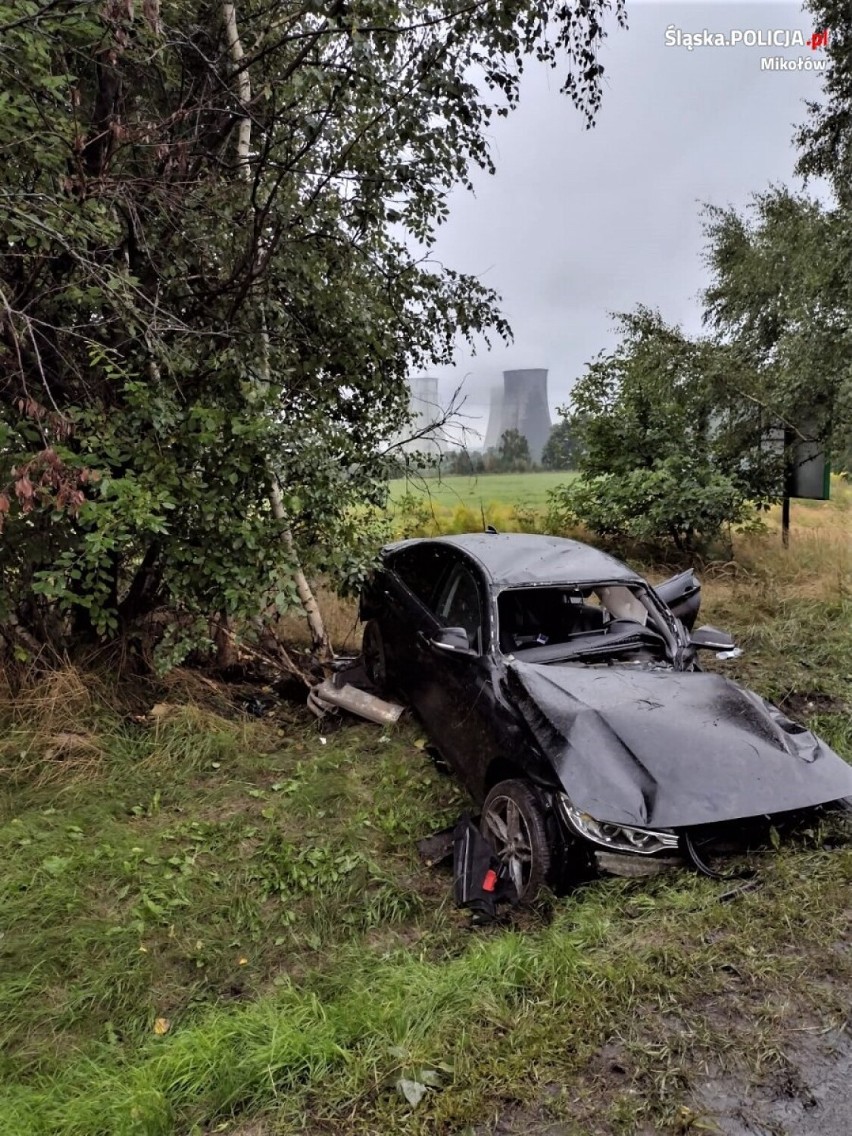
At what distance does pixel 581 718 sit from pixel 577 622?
5.00 ft

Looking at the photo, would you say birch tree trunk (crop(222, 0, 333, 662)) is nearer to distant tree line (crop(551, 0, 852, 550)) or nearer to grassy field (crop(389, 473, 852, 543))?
grassy field (crop(389, 473, 852, 543))

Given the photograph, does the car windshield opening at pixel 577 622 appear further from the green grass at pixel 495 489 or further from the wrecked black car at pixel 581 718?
the green grass at pixel 495 489

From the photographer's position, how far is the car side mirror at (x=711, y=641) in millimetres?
4430

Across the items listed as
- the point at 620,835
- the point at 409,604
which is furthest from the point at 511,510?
the point at 620,835

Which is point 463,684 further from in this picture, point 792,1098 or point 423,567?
point 792,1098

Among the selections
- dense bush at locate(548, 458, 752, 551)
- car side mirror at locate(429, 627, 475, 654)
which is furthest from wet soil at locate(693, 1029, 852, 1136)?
dense bush at locate(548, 458, 752, 551)

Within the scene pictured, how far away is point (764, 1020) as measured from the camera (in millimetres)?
2199

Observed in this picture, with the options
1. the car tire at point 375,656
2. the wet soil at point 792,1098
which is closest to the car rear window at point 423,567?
the car tire at point 375,656

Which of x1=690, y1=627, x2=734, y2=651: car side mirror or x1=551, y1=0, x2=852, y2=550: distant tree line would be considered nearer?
x1=690, y1=627, x2=734, y2=651: car side mirror

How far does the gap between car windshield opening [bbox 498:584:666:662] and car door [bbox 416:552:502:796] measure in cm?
18

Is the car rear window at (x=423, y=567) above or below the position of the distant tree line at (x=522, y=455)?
below

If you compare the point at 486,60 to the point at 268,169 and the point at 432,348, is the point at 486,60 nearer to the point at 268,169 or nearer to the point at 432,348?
the point at 268,169

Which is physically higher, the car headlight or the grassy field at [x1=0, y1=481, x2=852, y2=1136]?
the car headlight

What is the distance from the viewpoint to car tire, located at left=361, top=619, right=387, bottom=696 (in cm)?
570
